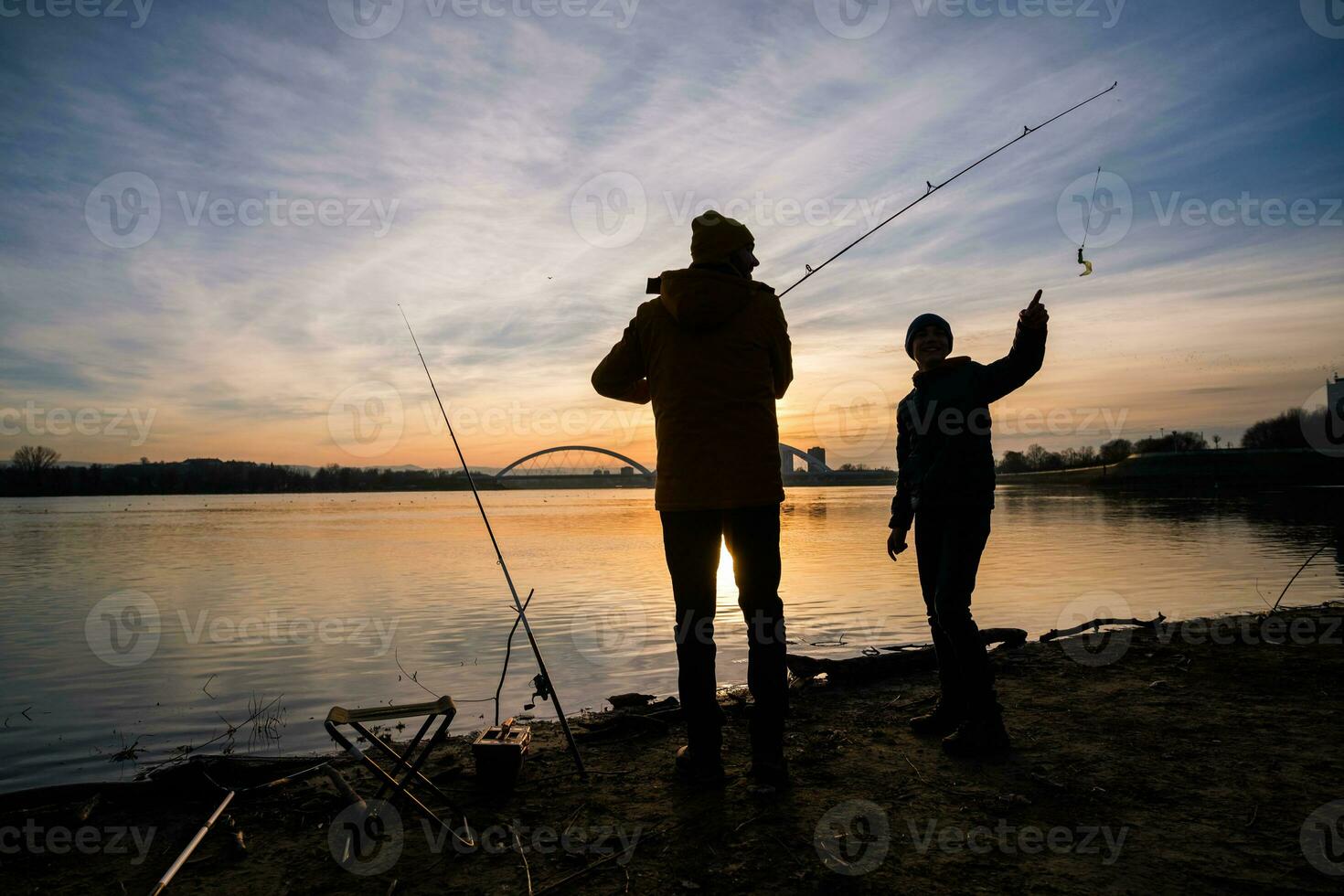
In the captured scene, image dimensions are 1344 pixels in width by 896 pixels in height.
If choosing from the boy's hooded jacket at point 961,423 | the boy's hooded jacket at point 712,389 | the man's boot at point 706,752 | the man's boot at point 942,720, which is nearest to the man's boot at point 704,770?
the man's boot at point 706,752

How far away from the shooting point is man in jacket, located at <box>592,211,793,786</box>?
2.98m

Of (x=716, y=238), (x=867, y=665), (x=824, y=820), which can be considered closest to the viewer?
(x=824, y=820)

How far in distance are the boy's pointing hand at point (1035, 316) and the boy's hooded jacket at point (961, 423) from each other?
2 cm

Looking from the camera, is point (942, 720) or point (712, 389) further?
point (942, 720)

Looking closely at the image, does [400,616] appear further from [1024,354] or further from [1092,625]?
[1024,354]

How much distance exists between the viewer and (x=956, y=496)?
3416mm

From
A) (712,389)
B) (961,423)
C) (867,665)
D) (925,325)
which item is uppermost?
(925,325)

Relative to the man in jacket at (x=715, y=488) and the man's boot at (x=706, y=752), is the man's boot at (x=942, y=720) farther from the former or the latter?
the man's boot at (x=706, y=752)

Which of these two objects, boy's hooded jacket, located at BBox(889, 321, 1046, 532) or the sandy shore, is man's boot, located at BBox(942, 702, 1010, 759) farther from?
boy's hooded jacket, located at BBox(889, 321, 1046, 532)

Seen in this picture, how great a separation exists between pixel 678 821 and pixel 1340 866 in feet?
6.63

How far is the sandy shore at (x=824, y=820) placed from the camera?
221 cm

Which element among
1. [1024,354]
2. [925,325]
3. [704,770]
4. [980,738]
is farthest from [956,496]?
[704,770]

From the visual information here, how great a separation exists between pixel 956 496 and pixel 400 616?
8801mm

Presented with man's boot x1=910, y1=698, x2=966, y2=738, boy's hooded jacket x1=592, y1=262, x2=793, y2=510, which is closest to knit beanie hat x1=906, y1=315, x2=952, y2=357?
boy's hooded jacket x1=592, y1=262, x2=793, y2=510
